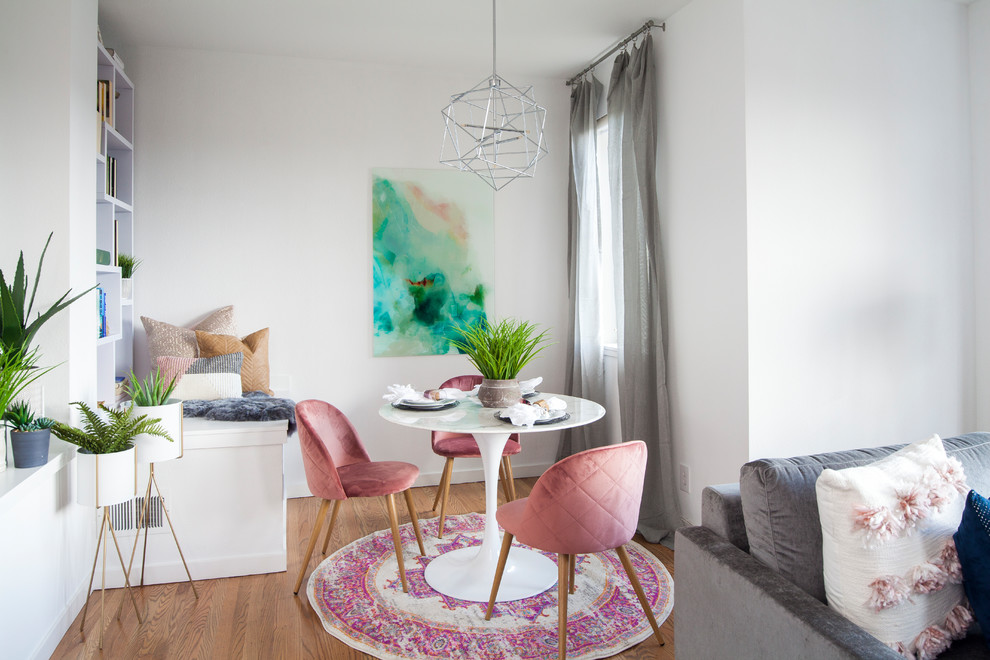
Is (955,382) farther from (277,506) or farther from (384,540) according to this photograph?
(277,506)

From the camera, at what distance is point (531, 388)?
9.95 ft

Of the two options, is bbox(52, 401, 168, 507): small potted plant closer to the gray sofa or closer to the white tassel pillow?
the gray sofa

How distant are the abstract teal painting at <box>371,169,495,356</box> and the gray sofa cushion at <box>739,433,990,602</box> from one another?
2.86 meters

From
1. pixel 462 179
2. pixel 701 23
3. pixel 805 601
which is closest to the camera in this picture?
pixel 805 601

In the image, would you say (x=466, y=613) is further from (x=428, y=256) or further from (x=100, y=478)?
(x=428, y=256)

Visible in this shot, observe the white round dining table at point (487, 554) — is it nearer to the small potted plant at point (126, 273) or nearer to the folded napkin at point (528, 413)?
the folded napkin at point (528, 413)

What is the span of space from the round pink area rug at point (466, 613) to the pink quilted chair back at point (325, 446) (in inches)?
16.5

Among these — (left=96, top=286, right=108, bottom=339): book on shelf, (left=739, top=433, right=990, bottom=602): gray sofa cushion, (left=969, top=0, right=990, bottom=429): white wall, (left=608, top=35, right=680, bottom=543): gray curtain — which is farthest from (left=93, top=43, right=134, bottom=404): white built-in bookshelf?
(left=969, top=0, right=990, bottom=429): white wall

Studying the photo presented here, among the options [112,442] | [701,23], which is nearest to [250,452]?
[112,442]

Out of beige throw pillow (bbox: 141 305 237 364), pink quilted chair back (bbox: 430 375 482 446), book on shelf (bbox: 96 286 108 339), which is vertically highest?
book on shelf (bbox: 96 286 108 339)

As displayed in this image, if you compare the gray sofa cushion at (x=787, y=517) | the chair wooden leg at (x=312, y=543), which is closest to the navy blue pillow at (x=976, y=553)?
the gray sofa cushion at (x=787, y=517)

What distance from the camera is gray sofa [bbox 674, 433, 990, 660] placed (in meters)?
1.34

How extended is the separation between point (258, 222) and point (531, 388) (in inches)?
82.7

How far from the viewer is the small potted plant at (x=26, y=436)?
2.16m
